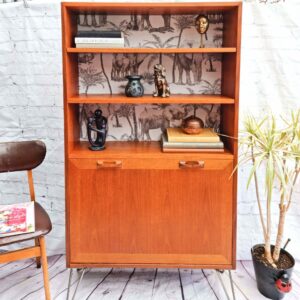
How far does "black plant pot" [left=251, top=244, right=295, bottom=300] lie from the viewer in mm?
1991

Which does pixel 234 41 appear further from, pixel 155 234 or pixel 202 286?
pixel 202 286

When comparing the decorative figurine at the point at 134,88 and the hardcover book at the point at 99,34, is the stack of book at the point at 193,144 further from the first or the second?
the hardcover book at the point at 99,34

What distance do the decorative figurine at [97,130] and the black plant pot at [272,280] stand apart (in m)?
1.10

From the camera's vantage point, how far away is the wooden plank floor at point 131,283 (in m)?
2.10

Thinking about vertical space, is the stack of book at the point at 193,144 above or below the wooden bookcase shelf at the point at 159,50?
below

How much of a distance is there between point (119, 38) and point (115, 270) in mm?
1426

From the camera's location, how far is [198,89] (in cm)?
233

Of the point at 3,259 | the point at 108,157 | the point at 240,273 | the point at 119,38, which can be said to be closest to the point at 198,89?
the point at 119,38

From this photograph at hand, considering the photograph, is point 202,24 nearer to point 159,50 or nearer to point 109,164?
point 159,50

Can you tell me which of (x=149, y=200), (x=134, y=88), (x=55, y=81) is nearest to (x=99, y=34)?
(x=134, y=88)

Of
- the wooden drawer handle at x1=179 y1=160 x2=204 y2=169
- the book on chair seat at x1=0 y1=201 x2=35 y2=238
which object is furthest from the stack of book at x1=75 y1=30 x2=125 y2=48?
the book on chair seat at x1=0 y1=201 x2=35 y2=238

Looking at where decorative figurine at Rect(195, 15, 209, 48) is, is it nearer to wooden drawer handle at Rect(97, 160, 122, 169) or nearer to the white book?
the white book

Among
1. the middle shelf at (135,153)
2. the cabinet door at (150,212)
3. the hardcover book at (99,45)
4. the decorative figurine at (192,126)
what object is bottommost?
the cabinet door at (150,212)

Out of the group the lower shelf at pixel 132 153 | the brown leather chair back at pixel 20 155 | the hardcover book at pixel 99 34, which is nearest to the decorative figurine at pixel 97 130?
the lower shelf at pixel 132 153
